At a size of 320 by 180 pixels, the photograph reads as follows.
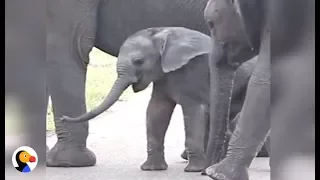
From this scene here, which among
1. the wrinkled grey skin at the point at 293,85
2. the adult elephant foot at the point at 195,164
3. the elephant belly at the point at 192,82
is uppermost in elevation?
the wrinkled grey skin at the point at 293,85

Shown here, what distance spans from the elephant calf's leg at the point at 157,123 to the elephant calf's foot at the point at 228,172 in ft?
2.14

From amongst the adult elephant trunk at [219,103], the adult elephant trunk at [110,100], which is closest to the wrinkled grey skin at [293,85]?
the adult elephant trunk at [219,103]

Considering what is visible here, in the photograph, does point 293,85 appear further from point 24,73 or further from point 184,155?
point 184,155

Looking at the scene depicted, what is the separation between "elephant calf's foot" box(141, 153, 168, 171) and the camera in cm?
254

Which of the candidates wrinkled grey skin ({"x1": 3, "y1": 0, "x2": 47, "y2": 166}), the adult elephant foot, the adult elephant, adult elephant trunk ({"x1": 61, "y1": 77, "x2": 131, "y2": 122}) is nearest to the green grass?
the adult elephant

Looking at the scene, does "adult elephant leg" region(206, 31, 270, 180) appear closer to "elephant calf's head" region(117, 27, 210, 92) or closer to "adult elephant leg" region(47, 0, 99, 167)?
"elephant calf's head" region(117, 27, 210, 92)

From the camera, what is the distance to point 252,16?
1.82 meters

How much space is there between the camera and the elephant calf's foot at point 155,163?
2.54 meters

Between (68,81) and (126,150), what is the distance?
1.64 ft

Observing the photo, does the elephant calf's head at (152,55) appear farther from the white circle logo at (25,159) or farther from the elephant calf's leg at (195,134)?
the white circle logo at (25,159)

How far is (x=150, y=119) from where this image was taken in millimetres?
2607

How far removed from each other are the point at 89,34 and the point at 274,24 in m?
1.52

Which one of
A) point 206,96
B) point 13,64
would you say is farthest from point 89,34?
point 13,64

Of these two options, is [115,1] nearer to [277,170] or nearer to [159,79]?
[159,79]
